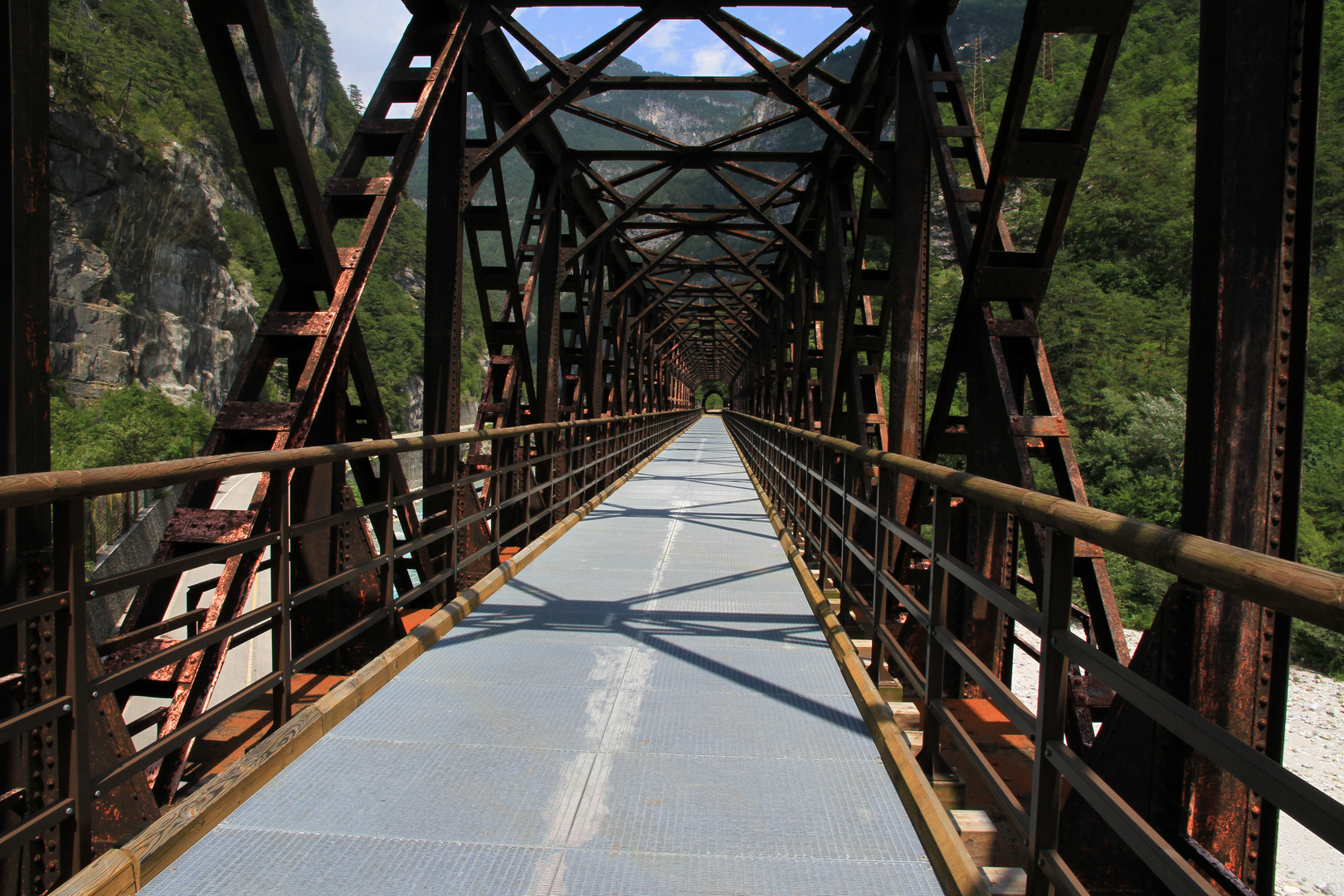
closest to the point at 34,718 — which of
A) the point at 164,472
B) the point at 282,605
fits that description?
the point at 164,472

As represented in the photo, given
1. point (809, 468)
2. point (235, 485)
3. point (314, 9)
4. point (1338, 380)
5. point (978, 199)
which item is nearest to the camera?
point (978, 199)

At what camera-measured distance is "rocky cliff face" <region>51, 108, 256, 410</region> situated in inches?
1432

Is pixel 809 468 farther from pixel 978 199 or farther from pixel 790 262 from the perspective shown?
pixel 790 262

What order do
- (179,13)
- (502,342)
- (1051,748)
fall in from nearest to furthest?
(1051,748) < (502,342) < (179,13)

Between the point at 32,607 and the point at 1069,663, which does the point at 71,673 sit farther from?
the point at 1069,663

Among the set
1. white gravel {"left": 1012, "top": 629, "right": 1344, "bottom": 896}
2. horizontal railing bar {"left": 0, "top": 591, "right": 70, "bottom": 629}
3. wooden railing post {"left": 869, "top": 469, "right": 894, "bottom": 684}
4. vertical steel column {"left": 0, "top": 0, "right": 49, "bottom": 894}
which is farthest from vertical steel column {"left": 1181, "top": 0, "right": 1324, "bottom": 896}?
white gravel {"left": 1012, "top": 629, "right": 1344, "bottom": 896}

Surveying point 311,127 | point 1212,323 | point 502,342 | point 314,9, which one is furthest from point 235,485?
point 314,9

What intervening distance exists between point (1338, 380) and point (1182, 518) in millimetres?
39632

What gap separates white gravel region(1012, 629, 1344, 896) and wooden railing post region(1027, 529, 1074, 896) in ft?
36.5

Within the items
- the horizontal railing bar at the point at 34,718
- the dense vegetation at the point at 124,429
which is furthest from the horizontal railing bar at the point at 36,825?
the dense vegetation at the point at 124,429

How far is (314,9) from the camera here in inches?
3698

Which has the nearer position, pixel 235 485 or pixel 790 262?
pixel 790 262

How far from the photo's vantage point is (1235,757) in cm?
122

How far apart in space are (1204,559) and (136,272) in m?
48.9
